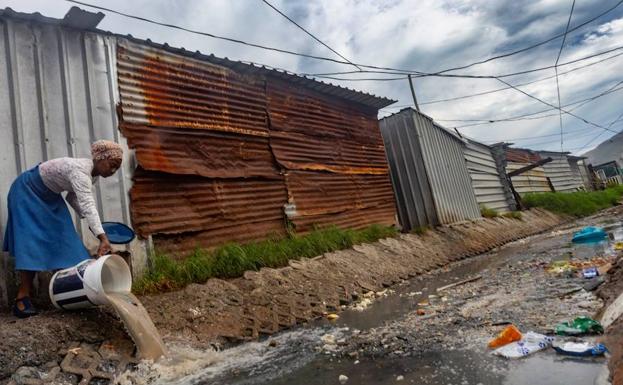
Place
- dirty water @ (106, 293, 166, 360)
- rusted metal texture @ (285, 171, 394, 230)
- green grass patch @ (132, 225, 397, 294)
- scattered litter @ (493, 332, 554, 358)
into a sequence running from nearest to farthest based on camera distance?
1. scattered litter @ (493, 332, 554, 358)
2. dirty water @ (106, 293, 166, 360)
3. green grass patch @ (132, 225, 397, 294)
4. rusted metal texture @ (285, 171, 394, 230)

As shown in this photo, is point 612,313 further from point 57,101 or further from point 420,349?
point 57,101

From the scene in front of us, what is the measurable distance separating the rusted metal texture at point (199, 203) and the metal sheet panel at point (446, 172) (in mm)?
5467

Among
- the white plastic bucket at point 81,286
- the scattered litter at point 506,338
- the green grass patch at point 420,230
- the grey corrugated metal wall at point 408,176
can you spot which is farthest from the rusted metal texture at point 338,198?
the scattered litter at point 506,338

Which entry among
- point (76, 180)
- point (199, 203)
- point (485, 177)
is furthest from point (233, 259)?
point (485, 177)

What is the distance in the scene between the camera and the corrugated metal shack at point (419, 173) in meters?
10.5

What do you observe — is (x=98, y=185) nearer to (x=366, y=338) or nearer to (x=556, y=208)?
(x=366, y=338)

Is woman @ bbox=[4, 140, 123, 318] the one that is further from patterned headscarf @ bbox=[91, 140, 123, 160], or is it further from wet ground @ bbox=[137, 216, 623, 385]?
wet ground @ bbox=[137, 216, 623, 385]

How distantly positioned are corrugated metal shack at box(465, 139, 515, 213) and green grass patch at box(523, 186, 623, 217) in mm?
1483

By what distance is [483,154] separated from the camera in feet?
50.7

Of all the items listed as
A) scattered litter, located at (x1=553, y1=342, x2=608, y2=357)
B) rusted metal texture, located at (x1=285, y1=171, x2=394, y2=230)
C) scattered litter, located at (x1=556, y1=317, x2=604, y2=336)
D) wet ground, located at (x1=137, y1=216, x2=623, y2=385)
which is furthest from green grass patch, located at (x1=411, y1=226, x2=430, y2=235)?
scattered litter, located at (x1=553, y1=342, x2=608, y2=357)

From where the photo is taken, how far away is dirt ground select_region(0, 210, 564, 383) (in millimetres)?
2904

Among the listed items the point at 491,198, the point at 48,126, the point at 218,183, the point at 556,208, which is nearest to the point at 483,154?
the point at 491,198

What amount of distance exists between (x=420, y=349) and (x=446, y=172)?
9458 mm

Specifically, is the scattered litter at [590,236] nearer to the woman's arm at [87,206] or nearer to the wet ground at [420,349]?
the wet ground at [420,349]
